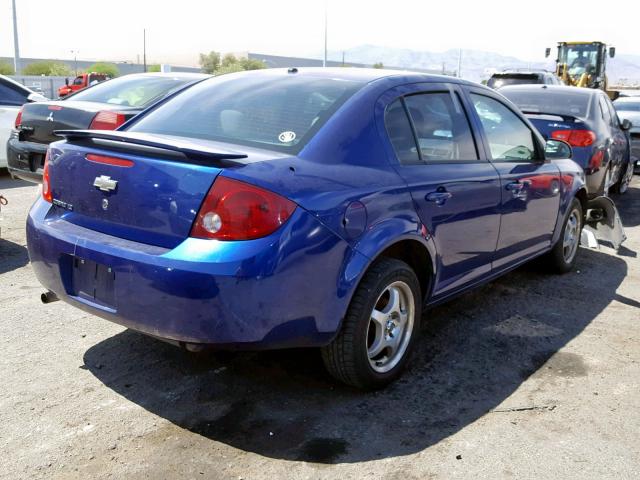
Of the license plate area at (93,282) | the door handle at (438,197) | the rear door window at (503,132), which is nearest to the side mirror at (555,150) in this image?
the rear door window at (503,132)

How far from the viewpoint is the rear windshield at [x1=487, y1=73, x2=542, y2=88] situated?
63.1ft

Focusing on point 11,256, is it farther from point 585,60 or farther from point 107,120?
point 585,60

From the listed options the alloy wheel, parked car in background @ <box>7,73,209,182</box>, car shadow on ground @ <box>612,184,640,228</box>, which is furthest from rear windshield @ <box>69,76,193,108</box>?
car shadow on ground @ <box>612,184,640,228</box>

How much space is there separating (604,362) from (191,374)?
7.96 ft

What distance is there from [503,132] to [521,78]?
1599 cm

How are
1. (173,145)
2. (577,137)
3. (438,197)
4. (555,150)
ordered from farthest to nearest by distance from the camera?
(577,137) < (555,150) < (438,197) < (173,145)

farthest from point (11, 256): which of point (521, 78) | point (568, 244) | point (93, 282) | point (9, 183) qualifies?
point (521, 78)

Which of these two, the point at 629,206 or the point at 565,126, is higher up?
the point at 565,126

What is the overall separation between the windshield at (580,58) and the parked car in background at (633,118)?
11.7m

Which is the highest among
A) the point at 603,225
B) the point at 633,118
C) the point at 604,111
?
the point at 604,111

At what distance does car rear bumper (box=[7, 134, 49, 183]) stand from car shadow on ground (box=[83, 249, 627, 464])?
3678mm

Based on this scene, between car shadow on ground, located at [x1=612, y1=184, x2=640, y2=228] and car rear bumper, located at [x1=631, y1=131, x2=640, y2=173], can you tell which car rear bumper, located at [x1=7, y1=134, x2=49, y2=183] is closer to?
car shadow on ground, located at [x1=612, y1=184, x2=640, y2=228]

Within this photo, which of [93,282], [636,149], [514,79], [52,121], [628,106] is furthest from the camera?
[514,79]

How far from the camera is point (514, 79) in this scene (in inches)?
781
